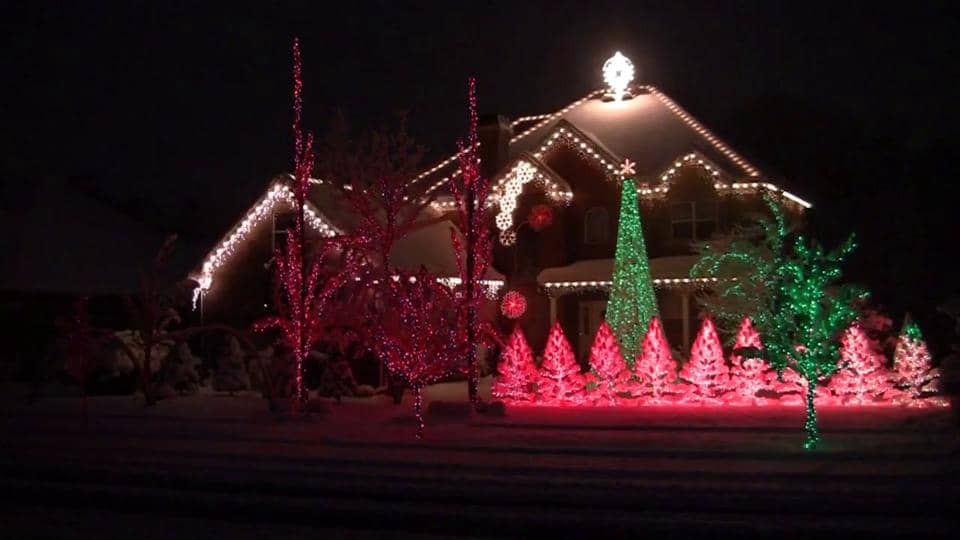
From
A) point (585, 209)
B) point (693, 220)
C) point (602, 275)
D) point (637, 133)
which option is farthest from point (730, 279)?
point (637, 133)

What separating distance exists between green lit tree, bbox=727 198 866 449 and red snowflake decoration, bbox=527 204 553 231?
14916 millimetres

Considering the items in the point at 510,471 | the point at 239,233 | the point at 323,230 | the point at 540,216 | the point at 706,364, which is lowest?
the point at 510,471

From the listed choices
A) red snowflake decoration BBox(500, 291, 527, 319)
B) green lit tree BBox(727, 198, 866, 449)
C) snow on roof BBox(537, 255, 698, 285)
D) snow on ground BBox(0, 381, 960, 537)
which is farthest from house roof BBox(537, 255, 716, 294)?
green lit tree BBox(727, 198, 866, 449)

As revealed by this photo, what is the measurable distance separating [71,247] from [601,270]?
22.5 metres

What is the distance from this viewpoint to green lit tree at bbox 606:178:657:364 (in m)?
21.0

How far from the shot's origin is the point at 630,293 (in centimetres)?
2125

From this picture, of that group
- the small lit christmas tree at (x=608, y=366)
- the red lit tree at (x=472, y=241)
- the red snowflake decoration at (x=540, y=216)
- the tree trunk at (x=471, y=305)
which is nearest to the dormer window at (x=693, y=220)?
the red snowflake decoration at (x=540, y=216)

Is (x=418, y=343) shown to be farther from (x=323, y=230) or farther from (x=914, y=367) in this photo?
(x=323, y=230)

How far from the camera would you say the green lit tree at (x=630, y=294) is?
21031 mm

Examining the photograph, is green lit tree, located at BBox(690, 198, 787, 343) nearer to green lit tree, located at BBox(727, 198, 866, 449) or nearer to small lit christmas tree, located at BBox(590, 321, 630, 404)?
small lit christmas tree, located at BBox(590, 321, 630, 404)

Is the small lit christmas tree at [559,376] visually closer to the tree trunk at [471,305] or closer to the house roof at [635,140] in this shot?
the tree trunk at [471,305]

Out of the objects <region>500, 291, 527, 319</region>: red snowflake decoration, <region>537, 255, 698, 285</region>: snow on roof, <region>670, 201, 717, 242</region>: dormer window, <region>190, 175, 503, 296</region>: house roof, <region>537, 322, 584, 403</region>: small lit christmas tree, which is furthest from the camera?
<region>190, 175, 503, 296</region>: house roof

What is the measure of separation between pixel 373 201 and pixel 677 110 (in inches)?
459

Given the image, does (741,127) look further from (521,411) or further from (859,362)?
(521,411)
